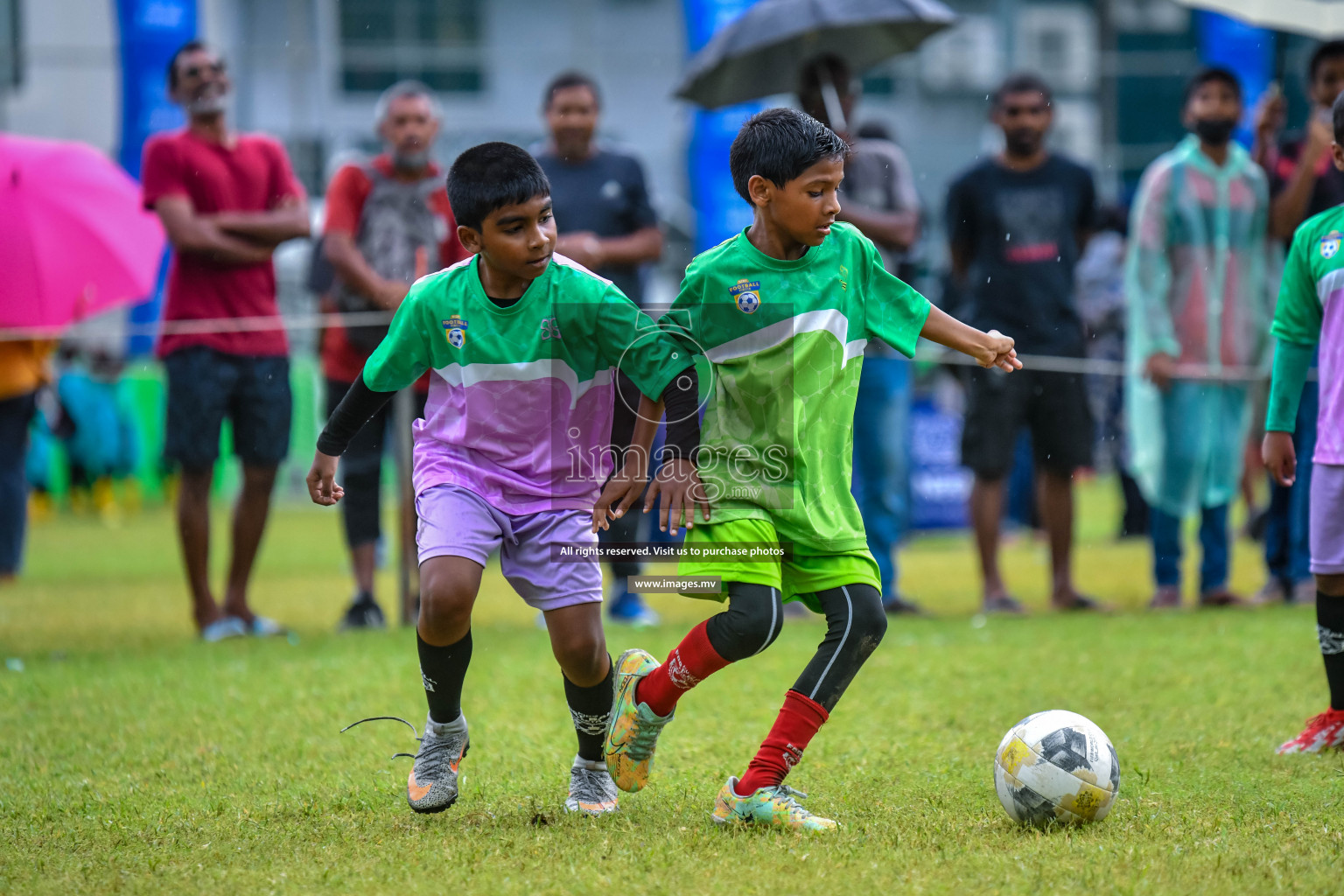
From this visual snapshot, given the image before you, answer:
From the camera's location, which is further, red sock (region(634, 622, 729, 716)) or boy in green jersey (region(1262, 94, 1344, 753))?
boy in green jersey (region(1262, 94, 1344, 753))

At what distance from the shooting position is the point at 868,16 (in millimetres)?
7648

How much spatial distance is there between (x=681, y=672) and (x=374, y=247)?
4.30 metres

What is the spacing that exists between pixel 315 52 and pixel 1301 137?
1635cm

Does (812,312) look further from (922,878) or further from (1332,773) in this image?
(1332,773)

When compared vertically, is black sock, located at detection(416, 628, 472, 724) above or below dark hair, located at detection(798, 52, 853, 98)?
below

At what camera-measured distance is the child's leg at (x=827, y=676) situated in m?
3.63

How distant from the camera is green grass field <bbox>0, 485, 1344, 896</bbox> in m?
3.22

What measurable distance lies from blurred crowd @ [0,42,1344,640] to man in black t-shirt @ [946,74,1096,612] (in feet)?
0.03

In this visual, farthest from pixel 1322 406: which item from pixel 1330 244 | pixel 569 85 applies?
pixel 569 85

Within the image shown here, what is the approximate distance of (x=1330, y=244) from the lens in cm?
451

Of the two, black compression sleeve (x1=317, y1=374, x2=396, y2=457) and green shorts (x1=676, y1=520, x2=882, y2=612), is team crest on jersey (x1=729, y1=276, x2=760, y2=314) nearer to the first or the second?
green shorts (x1=676, y1=520, x2=882, y2=612)

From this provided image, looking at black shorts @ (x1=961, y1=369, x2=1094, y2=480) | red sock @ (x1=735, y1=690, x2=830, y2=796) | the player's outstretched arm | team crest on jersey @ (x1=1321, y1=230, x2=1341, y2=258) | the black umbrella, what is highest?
the black umbrella

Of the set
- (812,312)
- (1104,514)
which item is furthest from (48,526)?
(812,312)

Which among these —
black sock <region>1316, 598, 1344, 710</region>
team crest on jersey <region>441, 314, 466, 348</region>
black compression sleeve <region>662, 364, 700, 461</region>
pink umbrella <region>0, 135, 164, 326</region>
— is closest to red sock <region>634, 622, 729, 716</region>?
black compression sleeve <region>662, 364, 700, 461</region>
